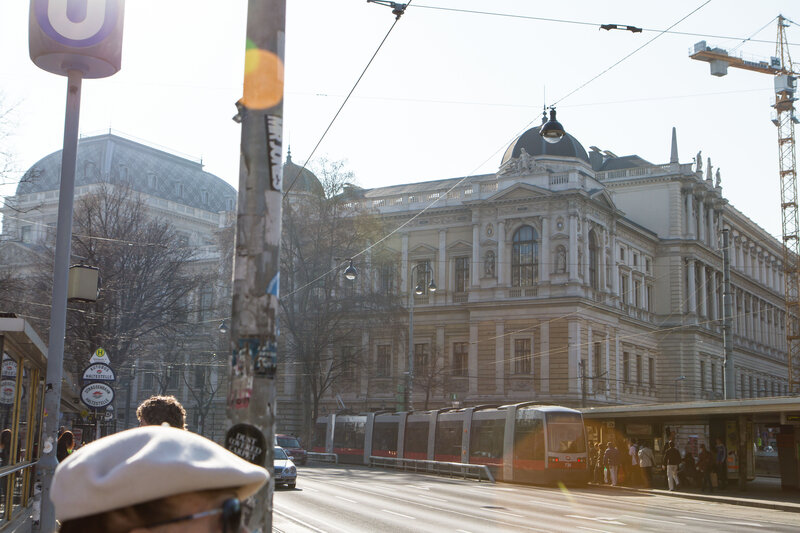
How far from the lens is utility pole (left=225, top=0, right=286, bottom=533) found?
508 centimetres

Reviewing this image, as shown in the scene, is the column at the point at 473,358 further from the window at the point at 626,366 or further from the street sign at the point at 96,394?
the street sign at the point at 96,394

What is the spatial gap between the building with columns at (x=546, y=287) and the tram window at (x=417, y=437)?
758 cm

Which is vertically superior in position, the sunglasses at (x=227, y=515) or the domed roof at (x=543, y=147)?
the domed roof at (x=543, y=147)

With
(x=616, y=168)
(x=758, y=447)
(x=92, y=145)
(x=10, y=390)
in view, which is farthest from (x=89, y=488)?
(x=92, y=145)

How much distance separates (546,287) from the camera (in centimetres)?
6206

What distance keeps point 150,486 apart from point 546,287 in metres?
61.1

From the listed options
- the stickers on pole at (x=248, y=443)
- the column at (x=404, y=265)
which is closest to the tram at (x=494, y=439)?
the column at (x=404, y=265)

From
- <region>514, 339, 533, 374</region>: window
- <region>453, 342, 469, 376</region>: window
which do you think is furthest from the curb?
<region>453, 342, 469, 376</region>: window

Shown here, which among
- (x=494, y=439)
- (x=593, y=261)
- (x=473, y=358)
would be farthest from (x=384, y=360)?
(x=494, y=439)

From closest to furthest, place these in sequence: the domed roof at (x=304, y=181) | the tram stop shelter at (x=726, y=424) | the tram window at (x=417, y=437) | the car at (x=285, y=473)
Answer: the car at (x=285, y=473)
the tram stop shelter at (x=726, y=424)
the tram window at (x=417, y=437)
the domed roof at (x=304, y=181)

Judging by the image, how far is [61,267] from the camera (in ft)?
40.7

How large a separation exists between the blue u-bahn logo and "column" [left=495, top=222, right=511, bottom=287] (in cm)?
5375

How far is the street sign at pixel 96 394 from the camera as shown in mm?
17125

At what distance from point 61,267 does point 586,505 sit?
17.2 metres
